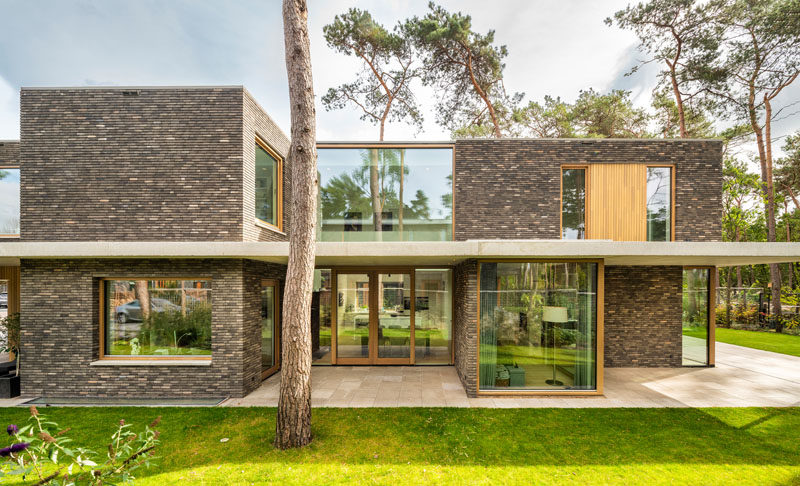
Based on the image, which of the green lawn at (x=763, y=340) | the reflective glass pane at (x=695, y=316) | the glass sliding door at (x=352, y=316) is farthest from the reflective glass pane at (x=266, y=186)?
the green lawn at (x=763, y=340)

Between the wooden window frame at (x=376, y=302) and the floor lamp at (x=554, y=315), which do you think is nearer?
the floor lamp at (x=554, y=315)

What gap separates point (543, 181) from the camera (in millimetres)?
8344

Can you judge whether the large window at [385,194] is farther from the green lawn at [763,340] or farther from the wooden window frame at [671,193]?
the green lawn at [763,340]

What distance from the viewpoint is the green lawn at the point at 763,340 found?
429 inches

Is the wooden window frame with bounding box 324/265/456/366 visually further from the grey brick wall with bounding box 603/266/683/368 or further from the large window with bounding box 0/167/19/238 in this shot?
the large window with bounding box 0/167/19/238

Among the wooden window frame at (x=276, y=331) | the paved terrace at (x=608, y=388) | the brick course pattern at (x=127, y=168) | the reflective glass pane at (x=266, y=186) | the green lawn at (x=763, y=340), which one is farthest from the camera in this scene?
the green lawn at (x=763, y=340)

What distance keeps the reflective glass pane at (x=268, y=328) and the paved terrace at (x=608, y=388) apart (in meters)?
0.42

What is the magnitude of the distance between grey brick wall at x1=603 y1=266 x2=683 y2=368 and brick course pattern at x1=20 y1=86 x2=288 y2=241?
29.1 ft

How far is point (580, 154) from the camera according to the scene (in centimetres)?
842

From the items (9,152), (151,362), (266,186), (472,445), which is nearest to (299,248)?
(472,445)

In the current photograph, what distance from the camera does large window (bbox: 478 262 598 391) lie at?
6.38 metres

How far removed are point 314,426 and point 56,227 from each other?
6.20 m

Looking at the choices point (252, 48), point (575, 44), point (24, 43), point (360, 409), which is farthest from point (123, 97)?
point (575, 44)

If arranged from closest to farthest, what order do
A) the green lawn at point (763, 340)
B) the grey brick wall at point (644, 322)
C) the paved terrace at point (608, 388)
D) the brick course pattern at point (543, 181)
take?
the paved terrace at point (608, 388) → the brick course pattern at point (543, 181) → the grey brick wall at point (644, 322) → the green lawn at point (763, 340)
